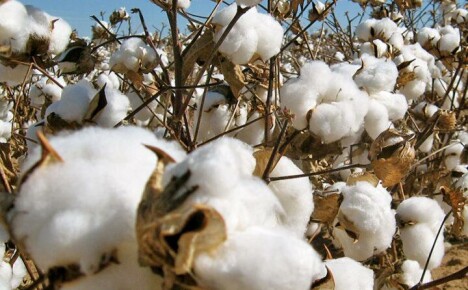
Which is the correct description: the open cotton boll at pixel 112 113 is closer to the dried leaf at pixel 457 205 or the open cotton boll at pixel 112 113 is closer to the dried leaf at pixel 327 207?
the dried leaf at pixel 327 207

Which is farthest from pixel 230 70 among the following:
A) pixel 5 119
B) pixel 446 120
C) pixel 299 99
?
pixel 5 119

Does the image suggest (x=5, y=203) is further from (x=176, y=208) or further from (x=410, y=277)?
(x=410, y=277)

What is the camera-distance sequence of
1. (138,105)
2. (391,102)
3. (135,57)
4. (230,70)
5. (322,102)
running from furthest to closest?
(138,105), (135,57), (391,102), (230,70), (322,102)

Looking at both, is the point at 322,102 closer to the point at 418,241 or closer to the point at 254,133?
the point at 254,133

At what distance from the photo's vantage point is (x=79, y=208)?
58 centimetres

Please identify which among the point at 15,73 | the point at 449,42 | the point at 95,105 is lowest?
the point at 449,42

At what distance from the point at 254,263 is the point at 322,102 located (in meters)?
0.76

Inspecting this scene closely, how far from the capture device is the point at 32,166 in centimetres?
59

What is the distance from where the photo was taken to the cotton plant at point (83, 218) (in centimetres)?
57

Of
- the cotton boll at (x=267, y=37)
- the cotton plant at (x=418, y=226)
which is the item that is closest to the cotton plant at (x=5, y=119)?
the cotton boll at (x=267, y=37)

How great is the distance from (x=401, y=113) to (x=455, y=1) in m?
4.02

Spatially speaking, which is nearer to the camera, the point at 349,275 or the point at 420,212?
the point at 349,275

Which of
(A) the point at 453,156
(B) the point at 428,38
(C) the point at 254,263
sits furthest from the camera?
(B) the point at 428,38

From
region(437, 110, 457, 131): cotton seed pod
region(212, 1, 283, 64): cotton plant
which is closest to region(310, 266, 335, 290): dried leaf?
region(212, 1, 283, 64): cotton plant
